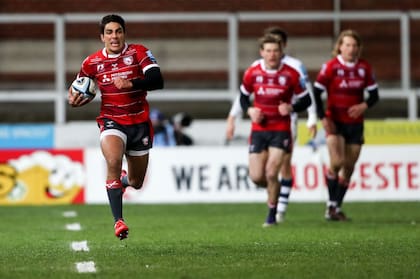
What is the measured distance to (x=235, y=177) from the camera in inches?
794

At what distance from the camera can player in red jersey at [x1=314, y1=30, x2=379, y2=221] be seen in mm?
15125

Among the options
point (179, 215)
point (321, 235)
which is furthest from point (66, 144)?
point (321, 235)

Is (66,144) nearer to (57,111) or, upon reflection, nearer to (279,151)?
(57,111)

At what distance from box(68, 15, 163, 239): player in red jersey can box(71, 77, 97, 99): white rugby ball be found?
5 centimetres

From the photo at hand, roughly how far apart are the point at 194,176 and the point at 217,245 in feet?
29.9

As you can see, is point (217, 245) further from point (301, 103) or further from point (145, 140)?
point (301, 103)

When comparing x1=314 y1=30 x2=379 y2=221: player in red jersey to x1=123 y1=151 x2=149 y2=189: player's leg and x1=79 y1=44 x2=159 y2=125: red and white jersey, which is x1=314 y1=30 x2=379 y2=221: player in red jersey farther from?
x1=79 y1=44 x2=159 y2=125: red and white jersey

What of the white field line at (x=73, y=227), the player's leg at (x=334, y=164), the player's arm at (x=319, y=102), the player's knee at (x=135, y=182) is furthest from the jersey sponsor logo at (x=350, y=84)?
the player's knee at (x=135, y=182)

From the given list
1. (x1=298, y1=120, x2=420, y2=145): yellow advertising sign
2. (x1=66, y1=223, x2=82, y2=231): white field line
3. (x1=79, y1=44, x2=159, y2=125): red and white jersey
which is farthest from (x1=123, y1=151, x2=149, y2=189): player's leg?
(x1=298, y1=120, x2=420, y2=145): yellow advertising sign

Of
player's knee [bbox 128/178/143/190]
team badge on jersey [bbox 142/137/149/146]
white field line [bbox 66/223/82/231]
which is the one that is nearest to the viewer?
team badge on jersey [bbox 142/137/149/146]

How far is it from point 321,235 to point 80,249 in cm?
280

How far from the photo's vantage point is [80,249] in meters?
10.7

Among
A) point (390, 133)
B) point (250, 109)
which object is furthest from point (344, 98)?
point (390, 133)

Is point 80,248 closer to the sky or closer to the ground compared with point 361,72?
closer to the ground
